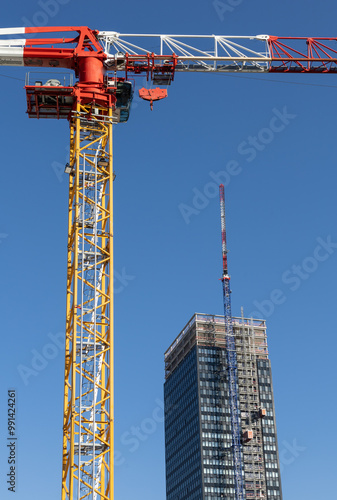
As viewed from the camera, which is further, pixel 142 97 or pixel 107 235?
pixel 142 97

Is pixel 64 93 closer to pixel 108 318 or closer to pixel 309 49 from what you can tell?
pixel 108 318

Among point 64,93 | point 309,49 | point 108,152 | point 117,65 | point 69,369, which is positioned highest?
point 309,49

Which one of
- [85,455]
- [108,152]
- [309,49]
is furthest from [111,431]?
[309,49]

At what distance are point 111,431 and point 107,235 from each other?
558 inches

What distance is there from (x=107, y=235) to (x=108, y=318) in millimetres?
6331

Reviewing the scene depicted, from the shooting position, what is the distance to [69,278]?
59062mm

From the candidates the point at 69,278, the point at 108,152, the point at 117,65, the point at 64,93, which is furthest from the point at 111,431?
the point at 117,65

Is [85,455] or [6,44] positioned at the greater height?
[6,44]

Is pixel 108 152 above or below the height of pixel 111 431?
above

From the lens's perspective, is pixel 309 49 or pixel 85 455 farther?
pixel 309 49

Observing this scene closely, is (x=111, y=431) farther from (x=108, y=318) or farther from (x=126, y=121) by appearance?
(x=126, y=121)

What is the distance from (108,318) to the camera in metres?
56.7

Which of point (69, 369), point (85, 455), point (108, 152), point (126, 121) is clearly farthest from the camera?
point (126, 121)

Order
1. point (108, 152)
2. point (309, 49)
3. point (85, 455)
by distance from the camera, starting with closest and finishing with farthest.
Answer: point (85, 455) < point (108, 152) < point (309, 49)
